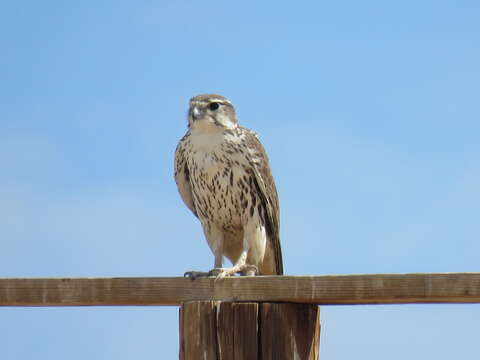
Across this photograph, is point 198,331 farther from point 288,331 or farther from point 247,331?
point 288,331

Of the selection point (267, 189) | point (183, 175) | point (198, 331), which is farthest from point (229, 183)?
point (198, 331)

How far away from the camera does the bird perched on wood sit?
645 cm

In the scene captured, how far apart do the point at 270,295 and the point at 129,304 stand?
2.30 feet

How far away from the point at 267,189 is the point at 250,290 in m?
2.39

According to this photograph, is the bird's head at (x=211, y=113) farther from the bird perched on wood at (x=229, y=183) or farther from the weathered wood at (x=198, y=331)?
the weathered wood at (x=198, y=331)

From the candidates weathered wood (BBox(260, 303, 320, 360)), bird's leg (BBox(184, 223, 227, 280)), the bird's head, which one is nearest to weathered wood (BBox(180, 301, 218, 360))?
weathered wood (BBox(260, 303, 320, 360))

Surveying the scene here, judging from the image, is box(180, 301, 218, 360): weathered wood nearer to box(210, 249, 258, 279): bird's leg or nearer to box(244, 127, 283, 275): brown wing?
box(210, 249, 258, 279): bird's leg

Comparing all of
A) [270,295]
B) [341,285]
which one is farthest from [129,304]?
[341,285]

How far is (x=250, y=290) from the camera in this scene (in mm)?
4203

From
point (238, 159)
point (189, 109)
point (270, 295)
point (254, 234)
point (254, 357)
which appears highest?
point (189, 109)

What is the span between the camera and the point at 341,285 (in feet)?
13.3

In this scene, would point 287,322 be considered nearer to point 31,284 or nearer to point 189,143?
point 31,284

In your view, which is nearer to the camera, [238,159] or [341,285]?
[341,285]

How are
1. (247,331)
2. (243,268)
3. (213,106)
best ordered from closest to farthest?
1. (247,331)
2. (243,268)
3. (213,106)
